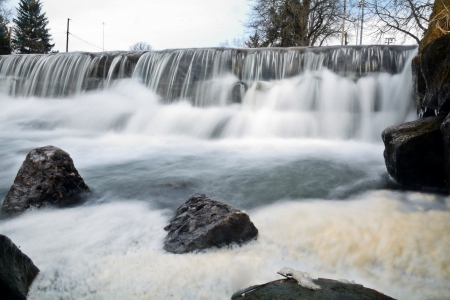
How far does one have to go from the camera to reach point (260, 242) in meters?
3.28

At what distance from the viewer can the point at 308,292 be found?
2178 millimetres

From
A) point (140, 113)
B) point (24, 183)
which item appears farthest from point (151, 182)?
point (140, 113)

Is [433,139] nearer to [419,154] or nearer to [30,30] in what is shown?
[419,154]

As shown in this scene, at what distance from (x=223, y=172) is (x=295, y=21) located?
20999 millimetres

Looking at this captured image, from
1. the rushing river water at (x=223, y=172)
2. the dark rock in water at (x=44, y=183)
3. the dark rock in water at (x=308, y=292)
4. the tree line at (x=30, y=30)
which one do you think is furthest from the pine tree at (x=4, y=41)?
the dark rock in water at (x=308, y=292)

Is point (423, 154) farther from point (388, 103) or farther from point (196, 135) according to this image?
point (196, 135)

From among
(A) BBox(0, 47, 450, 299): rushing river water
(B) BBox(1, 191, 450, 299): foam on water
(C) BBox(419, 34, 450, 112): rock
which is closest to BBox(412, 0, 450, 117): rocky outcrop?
(C) BBox(419, 34, 450, 112): rock

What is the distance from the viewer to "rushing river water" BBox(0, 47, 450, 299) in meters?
2.81

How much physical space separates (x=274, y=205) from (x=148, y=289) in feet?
6.92

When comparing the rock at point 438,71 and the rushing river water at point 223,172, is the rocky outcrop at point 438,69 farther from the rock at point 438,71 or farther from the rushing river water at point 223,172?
the rushing river water at point 223,172

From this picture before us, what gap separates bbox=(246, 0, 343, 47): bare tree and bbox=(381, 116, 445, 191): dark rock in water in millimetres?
20475

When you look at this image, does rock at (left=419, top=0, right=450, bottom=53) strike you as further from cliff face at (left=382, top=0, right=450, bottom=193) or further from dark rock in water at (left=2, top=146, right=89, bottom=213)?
dark rock in water at (left=2, top=146, right=89, bottom=213)

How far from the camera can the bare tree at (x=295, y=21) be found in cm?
2406

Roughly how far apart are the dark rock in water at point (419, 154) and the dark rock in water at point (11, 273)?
4239 millimetres
